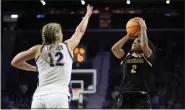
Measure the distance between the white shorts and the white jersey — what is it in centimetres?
4

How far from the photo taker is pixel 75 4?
11.8 meters

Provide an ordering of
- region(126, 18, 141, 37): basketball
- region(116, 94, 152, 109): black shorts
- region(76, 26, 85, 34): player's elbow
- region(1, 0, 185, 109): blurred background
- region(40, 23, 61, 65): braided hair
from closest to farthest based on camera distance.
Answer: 1. region(40, 23, 61, 65): braided hair
2. region(76, 26, 85, 34): player's elbow
3. region(116, 94, 152, 109): black shorts
4. region(126, 18, 141, 37): basketball
5. region(1, 0, 185, 109): blurred background

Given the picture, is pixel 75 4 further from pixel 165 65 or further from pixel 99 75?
pixel 165 65

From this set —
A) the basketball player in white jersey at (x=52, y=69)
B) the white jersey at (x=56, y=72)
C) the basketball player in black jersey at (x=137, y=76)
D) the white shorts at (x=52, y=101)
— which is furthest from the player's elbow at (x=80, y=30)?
the basketball player in black jersey at (x=137, y=76)

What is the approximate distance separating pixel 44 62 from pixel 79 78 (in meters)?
8.09

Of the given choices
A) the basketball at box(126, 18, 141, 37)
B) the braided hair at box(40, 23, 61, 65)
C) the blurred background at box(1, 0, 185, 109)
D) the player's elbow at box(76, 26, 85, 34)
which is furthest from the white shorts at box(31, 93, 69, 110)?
the blurred background at box(1, 0, 185, 109)

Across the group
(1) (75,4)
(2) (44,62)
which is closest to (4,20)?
(1) (75,4)

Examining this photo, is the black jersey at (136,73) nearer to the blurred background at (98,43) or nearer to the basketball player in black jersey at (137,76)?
the basketball player in black jersey at (137,76)

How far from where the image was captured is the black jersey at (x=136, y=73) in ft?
15.8

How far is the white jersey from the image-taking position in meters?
3.69

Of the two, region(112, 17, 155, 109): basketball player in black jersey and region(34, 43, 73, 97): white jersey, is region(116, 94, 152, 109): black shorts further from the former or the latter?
region(34, 43, 73, 97): white jersey

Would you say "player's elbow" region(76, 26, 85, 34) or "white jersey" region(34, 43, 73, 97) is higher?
"player's elbow" region(76, 26, 85, 34)

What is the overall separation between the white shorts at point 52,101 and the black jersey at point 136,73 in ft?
4.40

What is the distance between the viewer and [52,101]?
11.9 ft
